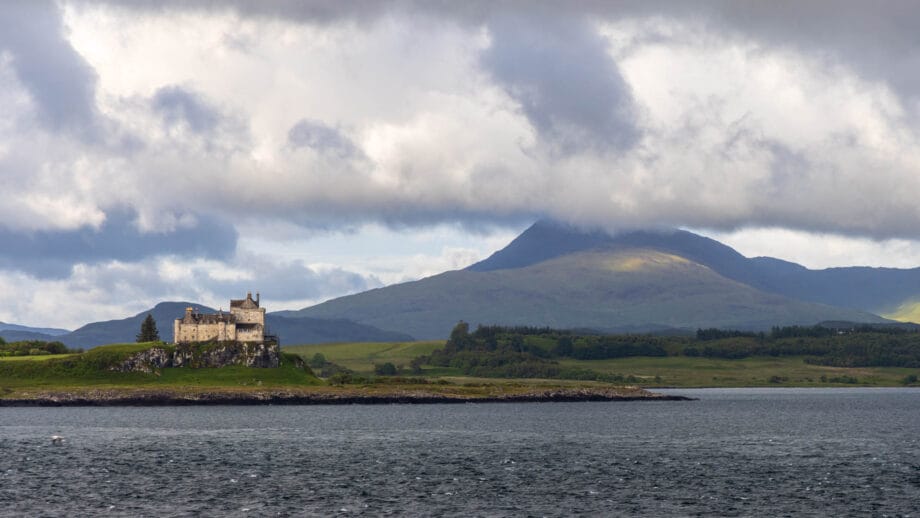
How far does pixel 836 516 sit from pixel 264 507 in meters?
42.2

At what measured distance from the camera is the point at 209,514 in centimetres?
7712

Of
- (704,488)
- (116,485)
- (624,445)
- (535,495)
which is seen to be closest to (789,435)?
(624,445)

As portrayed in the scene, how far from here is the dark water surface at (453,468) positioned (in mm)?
82438

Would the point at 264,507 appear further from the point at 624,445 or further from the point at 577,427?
the point at 577,427

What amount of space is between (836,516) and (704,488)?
52.8ft

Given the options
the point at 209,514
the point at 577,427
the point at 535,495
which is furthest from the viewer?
the point at 577,427

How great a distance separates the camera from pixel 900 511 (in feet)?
260

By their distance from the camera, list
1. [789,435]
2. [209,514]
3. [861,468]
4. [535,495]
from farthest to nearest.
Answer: [789,435], [861,468], [535,495], [209,514]

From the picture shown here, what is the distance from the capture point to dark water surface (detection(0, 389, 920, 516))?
8244 centimetres

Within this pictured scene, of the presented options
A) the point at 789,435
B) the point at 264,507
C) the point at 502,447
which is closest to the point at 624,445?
the point at 502,447

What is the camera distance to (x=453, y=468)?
107375 millimetres

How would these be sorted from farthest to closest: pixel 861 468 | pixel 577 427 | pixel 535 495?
pixel 577 427 → pixel 861 468 → pixel 535 495

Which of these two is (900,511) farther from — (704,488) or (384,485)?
(384,485)

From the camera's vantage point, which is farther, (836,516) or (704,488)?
(704,488)
